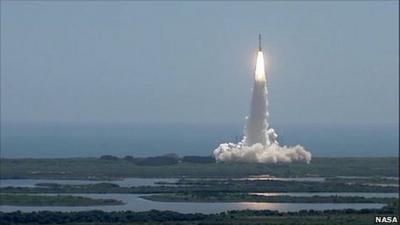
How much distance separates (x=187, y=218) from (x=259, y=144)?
121ft

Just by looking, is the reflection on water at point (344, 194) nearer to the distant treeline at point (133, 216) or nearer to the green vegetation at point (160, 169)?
the distant treeline at point (133, 216)

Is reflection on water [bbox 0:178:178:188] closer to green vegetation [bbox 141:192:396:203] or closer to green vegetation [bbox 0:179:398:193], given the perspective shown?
green vegetation [bbox 0:179:398:193]

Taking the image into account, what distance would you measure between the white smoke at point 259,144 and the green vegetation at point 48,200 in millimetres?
22378

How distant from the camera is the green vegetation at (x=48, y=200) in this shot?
2943 inches

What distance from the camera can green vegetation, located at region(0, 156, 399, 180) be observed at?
97.9m

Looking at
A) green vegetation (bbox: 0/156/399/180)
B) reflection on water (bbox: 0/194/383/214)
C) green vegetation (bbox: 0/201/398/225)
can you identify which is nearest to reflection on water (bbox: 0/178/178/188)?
green vegetation (bbox: 0/156/399/180)

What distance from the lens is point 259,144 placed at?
340 ft

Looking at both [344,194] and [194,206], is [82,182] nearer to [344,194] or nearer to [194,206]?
[344,194]

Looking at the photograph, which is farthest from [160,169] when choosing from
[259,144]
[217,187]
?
[217,187]

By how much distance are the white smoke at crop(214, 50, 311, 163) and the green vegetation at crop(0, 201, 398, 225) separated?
27221 mm

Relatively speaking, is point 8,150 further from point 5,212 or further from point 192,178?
point 5,212

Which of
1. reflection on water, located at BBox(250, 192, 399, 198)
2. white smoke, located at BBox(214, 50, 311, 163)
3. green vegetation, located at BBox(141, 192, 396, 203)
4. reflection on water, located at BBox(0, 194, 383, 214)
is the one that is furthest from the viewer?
white smoke, located at BBox(214, 50, 311, 163)

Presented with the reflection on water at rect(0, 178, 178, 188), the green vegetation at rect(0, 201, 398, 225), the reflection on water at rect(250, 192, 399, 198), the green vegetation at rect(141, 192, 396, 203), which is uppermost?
the reflection on water at rect(0, 178, 178, 188)

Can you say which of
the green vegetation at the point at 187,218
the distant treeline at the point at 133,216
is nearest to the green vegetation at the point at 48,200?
the distant treeline at the point at 133,216
